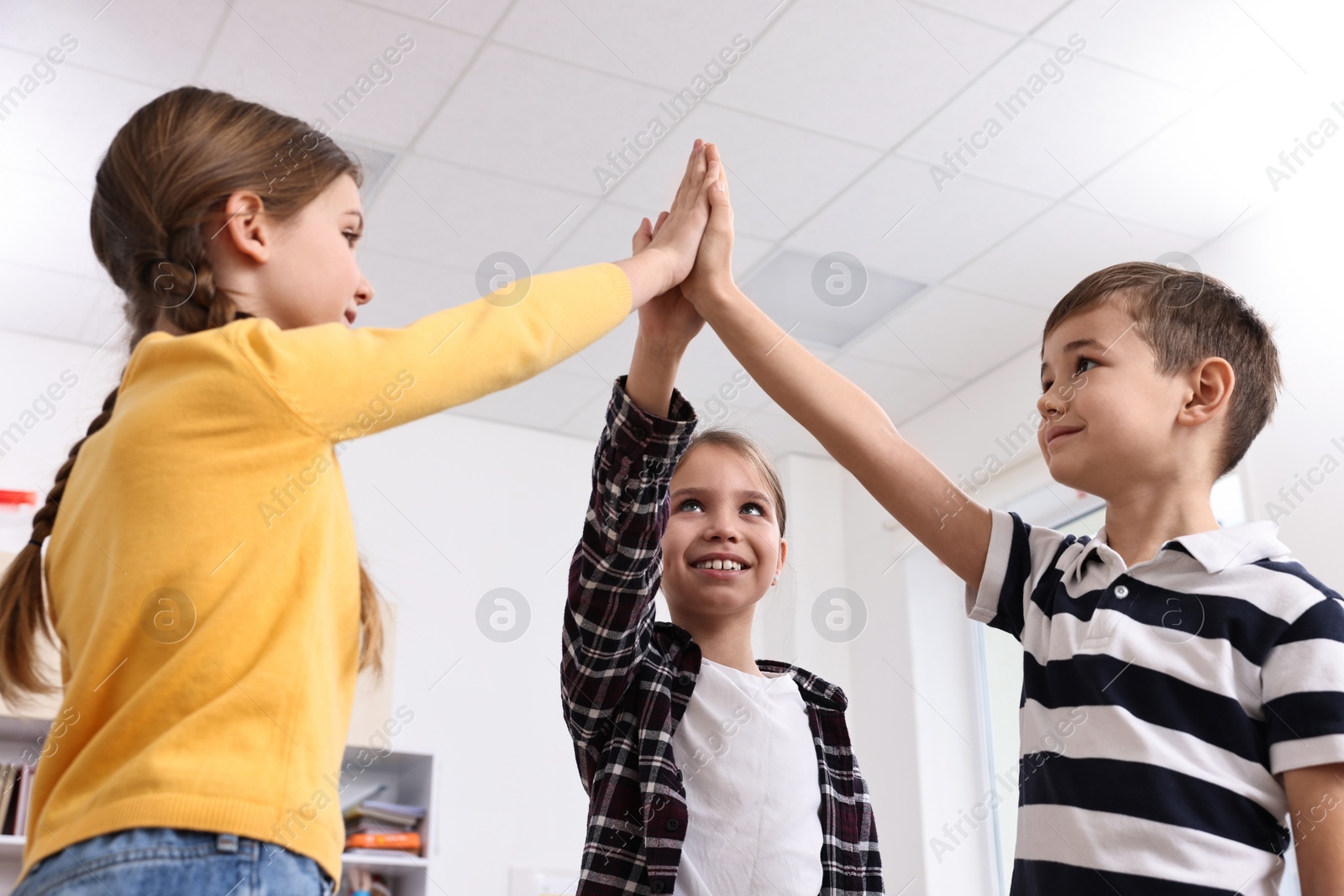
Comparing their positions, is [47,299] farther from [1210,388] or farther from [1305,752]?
[1305,752]

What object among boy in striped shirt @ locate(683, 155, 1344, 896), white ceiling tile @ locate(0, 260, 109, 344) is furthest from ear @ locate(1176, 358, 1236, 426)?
white ceiling tile @ locate(0, 260, 109, 344)

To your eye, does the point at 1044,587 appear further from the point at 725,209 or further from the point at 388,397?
the point at 388,397

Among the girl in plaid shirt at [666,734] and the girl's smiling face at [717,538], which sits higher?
the girl's smiling face at [717,538]

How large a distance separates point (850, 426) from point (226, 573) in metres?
0.64

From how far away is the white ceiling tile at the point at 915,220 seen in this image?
3.32 meters

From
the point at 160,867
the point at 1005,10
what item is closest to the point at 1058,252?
the point at 1005,10

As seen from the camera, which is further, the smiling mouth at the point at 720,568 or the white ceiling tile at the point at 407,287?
the white ceiling tile at the point at 407,287

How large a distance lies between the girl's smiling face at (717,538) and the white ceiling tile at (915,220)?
1.91m

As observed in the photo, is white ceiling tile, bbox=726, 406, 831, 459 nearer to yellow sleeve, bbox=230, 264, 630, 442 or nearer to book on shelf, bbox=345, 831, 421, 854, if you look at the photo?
book on shelf, bbox=345, 831, 421, 854

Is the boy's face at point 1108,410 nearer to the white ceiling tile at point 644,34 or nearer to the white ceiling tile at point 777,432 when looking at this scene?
the white ceiling tile at point 644,34

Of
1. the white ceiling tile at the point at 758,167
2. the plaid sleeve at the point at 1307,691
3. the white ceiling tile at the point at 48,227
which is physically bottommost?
the plaid sleeve at the point at 1307,691

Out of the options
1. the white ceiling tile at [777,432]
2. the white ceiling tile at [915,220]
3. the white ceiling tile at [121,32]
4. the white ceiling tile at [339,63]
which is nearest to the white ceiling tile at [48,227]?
the white ceiling tile at [121,32]

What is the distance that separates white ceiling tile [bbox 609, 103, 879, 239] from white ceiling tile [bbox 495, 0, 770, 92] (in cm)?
18

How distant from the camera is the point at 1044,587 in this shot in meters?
1.19
